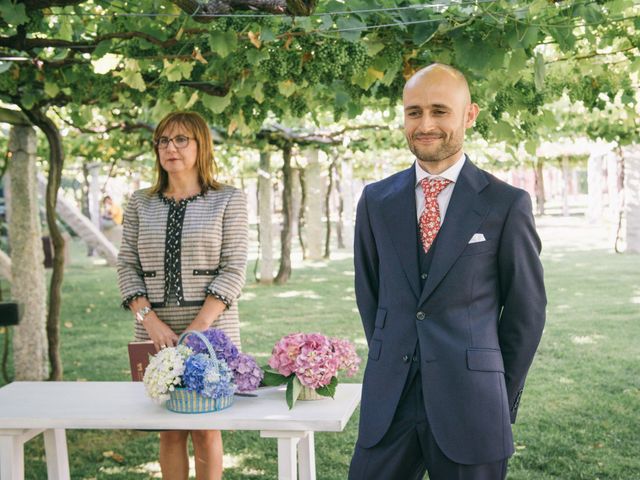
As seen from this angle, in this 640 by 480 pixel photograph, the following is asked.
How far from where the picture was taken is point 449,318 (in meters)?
2.48

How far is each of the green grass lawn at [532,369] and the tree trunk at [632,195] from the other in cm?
240

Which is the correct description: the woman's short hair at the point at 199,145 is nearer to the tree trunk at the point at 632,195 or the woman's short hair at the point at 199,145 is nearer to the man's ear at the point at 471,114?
the man's ear at the point at 471,114

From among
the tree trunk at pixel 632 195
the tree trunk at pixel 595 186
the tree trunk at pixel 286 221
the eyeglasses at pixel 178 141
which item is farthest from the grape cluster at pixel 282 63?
the tree trunk at pixel 595 186

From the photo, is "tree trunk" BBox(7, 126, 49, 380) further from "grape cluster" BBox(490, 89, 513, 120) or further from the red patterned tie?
the red patterned tie

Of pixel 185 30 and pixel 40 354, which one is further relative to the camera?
pixel 40 354

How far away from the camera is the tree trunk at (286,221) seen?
47.7 ft

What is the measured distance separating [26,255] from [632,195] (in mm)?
13988

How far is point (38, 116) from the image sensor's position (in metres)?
6.39

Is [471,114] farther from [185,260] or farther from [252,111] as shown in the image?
[252,111]

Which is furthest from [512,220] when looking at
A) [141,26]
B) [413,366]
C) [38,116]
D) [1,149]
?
[1,149]

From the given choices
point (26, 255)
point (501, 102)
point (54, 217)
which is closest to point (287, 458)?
point (501, 102)

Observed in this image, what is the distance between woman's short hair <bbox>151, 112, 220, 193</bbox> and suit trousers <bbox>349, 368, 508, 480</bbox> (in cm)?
164

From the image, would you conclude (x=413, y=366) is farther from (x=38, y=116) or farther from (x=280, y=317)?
(x=280, y=317)

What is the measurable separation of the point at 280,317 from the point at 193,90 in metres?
5.80
